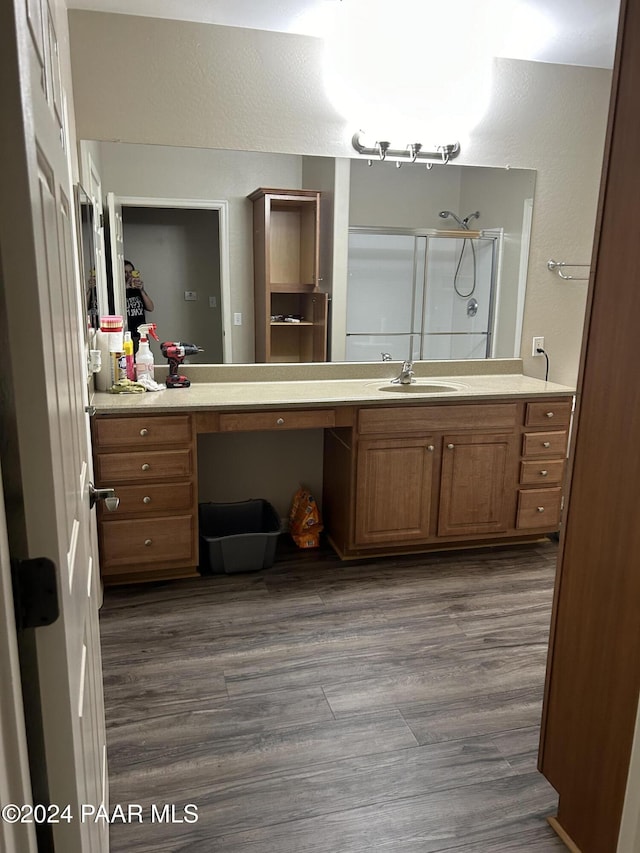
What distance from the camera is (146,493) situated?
2889 mm

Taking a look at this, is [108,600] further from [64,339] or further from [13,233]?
[13,233]

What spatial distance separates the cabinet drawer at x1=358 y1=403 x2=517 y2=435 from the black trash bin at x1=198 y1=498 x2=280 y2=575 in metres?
0.72

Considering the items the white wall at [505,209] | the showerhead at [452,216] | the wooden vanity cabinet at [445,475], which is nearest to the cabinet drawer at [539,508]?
the wooden vanity cabinet at [445,475]

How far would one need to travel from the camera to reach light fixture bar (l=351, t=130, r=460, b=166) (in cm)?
336

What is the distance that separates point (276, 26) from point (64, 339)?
266 cm

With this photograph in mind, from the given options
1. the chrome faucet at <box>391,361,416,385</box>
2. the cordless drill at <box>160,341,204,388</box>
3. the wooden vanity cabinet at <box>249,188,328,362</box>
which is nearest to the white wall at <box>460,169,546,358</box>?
the chrome faucet at <box>391,361,416,385</box>

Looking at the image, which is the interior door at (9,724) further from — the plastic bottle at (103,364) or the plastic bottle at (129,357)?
the plastic bottle at (129,357)

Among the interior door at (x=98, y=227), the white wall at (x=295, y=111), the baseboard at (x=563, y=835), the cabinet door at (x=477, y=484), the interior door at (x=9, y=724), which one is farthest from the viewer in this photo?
the cabinet door at (x=477, y=484)

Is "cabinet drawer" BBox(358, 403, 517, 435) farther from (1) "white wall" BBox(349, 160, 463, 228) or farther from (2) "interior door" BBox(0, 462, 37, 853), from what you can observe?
(2) "interior door" BBox(0, 462, 37, 853)

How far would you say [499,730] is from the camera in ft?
6.84

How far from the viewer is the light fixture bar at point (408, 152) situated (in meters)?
3.36

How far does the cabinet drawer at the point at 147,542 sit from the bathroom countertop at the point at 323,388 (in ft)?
1.69

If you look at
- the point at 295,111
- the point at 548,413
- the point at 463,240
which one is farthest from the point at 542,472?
the point at 295,111

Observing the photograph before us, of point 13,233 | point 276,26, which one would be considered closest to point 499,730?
point 13,233
